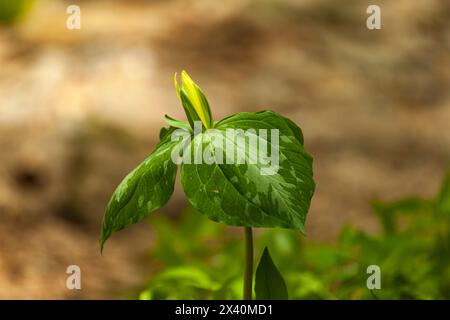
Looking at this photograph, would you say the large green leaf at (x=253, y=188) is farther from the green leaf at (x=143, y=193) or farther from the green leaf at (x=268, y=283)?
the green leaf at (x=268, y=283)

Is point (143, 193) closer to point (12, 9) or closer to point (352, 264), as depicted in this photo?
point (352, 264)

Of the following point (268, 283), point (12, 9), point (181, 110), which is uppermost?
point (12, 9)

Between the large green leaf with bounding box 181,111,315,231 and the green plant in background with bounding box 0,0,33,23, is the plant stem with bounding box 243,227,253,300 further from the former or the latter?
the green plant in background with bounding box 0,0,33,23

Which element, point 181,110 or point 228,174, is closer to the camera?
point 228,174

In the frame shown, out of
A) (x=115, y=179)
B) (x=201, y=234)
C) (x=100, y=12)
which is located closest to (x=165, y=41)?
(x=100, y=12)

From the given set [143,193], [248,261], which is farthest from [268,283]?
[143,193]
